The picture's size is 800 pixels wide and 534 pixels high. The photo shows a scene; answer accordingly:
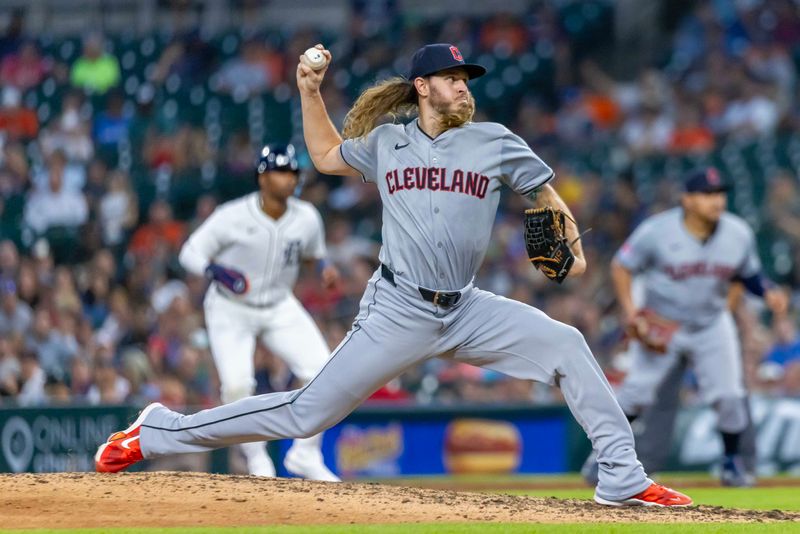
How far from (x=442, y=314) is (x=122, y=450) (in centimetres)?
177

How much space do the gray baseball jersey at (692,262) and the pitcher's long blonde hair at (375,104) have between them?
4086 millimetres

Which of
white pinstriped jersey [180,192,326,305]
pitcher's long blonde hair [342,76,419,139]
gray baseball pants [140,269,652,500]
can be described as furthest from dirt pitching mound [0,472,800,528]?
white pinstriped jersey [180,192,326,305]

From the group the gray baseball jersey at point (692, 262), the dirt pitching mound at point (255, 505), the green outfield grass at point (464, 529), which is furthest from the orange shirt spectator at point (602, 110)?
the green outfield grass at point (464, 529)

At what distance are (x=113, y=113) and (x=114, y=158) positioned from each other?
0.82 metres

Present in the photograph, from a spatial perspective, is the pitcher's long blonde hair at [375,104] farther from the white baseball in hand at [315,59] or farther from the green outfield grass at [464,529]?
the green outfield grass at [464,529]

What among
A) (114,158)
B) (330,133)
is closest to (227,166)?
(114,158)

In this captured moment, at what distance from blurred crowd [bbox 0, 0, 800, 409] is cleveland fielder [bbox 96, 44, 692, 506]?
6768 mm

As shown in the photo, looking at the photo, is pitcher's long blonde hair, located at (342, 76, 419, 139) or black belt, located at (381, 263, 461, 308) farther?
pitcher's long blonde hair, located at (342, 76, 419, 139)

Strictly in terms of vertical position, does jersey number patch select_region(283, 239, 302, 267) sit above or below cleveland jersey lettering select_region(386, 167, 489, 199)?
above

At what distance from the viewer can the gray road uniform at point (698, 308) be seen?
34.8 ft

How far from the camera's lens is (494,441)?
13.8 metres

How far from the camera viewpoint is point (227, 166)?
59.7ft

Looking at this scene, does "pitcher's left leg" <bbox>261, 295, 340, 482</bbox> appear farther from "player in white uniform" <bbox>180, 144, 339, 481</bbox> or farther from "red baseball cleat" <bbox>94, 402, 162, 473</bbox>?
"red baseball cleat" <bbox>94, 402, 162, 473</bbox>

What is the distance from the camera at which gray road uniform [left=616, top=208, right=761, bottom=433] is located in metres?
10.6
